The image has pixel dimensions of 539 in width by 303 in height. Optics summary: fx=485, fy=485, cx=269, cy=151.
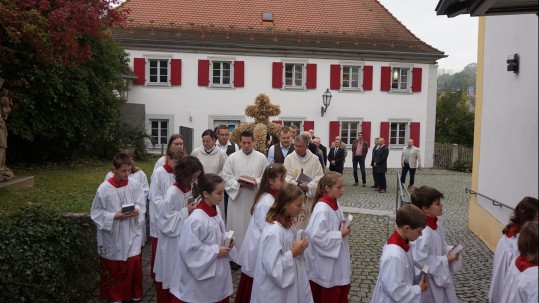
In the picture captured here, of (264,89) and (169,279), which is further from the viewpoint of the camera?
(264,89)

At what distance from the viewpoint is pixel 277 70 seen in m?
24.8

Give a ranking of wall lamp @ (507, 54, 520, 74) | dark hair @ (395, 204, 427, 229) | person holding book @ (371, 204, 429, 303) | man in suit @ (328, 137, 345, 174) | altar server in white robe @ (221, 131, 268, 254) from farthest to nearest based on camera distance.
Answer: man in suit @ (328, 137, 345, 174) → altar server in white robe @ (221, 131, 268, 254) → wall lamp @ (507, 54, 520, 74) → dark hair @ (395, 204, 427, 229) → person holding book @ (371, 204, 429, 303)

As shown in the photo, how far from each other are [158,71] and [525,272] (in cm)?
2286

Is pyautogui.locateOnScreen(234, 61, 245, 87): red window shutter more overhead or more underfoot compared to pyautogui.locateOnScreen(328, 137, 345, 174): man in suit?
more overhead

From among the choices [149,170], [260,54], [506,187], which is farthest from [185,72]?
[506,187]

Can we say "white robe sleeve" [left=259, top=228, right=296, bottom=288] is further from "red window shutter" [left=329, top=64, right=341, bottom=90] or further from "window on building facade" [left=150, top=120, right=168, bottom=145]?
"red window shutter" [left=329, top=64, right=341, bottom=90]

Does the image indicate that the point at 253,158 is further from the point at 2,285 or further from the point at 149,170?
the point at 149,170

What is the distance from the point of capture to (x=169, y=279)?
5.21 meters

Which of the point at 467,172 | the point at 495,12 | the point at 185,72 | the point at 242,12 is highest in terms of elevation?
the point at 242,12

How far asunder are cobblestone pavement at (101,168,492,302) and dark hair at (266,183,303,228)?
2150mm

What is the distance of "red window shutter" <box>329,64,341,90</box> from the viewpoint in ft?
82.6

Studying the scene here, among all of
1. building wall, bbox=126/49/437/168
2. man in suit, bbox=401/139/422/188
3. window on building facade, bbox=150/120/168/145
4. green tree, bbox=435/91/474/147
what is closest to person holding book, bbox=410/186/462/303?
man in suit, bbox=401/139/422/188

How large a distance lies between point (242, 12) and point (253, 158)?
69.8 feet

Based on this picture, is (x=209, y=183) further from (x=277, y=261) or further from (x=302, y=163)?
(x=302, y=163)
